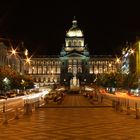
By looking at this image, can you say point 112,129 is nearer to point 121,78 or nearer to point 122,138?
point 122,138

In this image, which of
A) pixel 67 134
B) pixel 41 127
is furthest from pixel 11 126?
pixel 67 134

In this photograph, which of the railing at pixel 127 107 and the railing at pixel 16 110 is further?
the railing at pixel 127 107

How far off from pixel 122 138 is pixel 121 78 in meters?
111

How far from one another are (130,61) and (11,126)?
151522 mm

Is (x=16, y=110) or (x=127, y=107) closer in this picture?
(x=16, y=110)

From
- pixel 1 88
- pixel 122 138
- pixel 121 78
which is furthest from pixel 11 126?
pixel 121 78

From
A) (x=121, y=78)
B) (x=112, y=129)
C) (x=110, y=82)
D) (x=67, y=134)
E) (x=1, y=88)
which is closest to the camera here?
(x=67, y=134)

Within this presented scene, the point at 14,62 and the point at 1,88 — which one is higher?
the point at 14,62

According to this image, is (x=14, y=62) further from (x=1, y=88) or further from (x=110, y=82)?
(x=1, y=88)

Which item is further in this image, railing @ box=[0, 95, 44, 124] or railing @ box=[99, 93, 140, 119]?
railing @ box=[99, 93, 140, 119]

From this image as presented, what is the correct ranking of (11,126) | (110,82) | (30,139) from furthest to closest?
1. (110,82)
2. (11,126)
3. (30,139)

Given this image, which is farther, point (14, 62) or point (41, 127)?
point (14, 62)

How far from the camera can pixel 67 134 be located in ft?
71.4

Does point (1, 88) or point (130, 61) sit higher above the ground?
point (130, 61)
